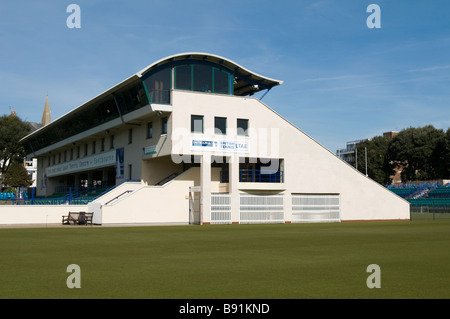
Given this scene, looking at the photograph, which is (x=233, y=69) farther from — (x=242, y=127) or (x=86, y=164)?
(x=86, y=164)

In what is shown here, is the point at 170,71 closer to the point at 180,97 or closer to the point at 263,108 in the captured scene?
the point at 180,97

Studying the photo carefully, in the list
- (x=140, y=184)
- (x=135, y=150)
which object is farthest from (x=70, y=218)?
(x=135, y=150)

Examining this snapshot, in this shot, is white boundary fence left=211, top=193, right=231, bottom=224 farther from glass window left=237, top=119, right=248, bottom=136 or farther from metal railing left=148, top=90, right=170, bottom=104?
metal railing left=148, top=90, right=170, bottom=104

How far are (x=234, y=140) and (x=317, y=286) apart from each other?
93.8ft

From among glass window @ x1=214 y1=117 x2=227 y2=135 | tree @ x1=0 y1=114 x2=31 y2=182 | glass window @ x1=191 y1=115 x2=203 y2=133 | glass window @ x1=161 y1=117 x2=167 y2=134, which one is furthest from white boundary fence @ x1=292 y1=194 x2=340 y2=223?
tree @ x1=0 y1=114 x2=31 y2=182

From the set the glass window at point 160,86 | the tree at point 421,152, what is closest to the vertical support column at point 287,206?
the glass window at point 160,86

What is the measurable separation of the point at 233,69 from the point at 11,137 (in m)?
52.4

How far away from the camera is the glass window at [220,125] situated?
36688 mm

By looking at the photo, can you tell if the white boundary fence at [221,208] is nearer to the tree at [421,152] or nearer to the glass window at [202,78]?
the glass window at [202,78]

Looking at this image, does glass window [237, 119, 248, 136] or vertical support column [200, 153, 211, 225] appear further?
glass window [237, 119, 248, 136]

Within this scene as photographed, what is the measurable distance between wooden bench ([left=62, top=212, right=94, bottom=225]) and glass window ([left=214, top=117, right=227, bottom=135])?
10851 millimetres

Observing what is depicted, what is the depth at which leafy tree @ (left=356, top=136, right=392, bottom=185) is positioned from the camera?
10312 cm

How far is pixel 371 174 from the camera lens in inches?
4154

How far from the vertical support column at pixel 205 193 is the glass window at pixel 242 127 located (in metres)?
3.50
